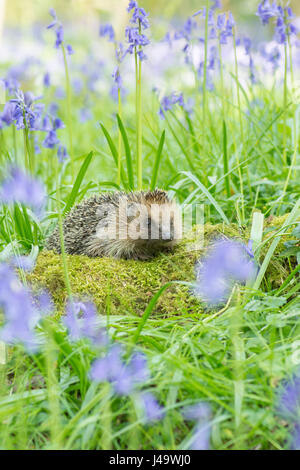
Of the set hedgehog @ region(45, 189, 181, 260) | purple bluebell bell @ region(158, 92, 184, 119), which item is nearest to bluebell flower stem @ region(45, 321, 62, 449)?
hedgehog @ region(45, 189, 181, 260)

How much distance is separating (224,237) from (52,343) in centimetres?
191

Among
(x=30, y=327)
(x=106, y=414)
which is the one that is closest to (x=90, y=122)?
(x=30, y=327)

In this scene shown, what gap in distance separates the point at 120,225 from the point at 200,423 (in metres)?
2.45

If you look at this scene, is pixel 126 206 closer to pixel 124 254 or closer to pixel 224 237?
pixel 124 254

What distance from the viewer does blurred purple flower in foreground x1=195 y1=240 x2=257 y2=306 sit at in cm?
269

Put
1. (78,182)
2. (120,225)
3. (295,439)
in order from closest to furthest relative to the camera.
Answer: (295,439) → (78,182) → (120,225)

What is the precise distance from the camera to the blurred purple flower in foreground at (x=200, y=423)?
2.30 m

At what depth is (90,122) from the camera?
9.66 metres

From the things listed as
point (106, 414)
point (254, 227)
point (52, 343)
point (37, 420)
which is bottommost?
point (37, 420)

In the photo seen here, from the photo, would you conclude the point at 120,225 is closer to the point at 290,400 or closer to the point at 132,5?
the point at 132,5

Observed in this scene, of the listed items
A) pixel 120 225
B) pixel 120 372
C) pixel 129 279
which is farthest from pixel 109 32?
pixel 120 372

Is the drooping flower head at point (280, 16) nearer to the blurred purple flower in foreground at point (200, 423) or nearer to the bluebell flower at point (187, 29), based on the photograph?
the bluebell flower at point (187, 29)

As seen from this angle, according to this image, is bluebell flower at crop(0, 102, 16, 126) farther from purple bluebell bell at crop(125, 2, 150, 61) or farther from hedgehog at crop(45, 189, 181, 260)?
purple bluebell bell at crop(125, 2, 150, 61)

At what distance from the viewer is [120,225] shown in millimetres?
4578
